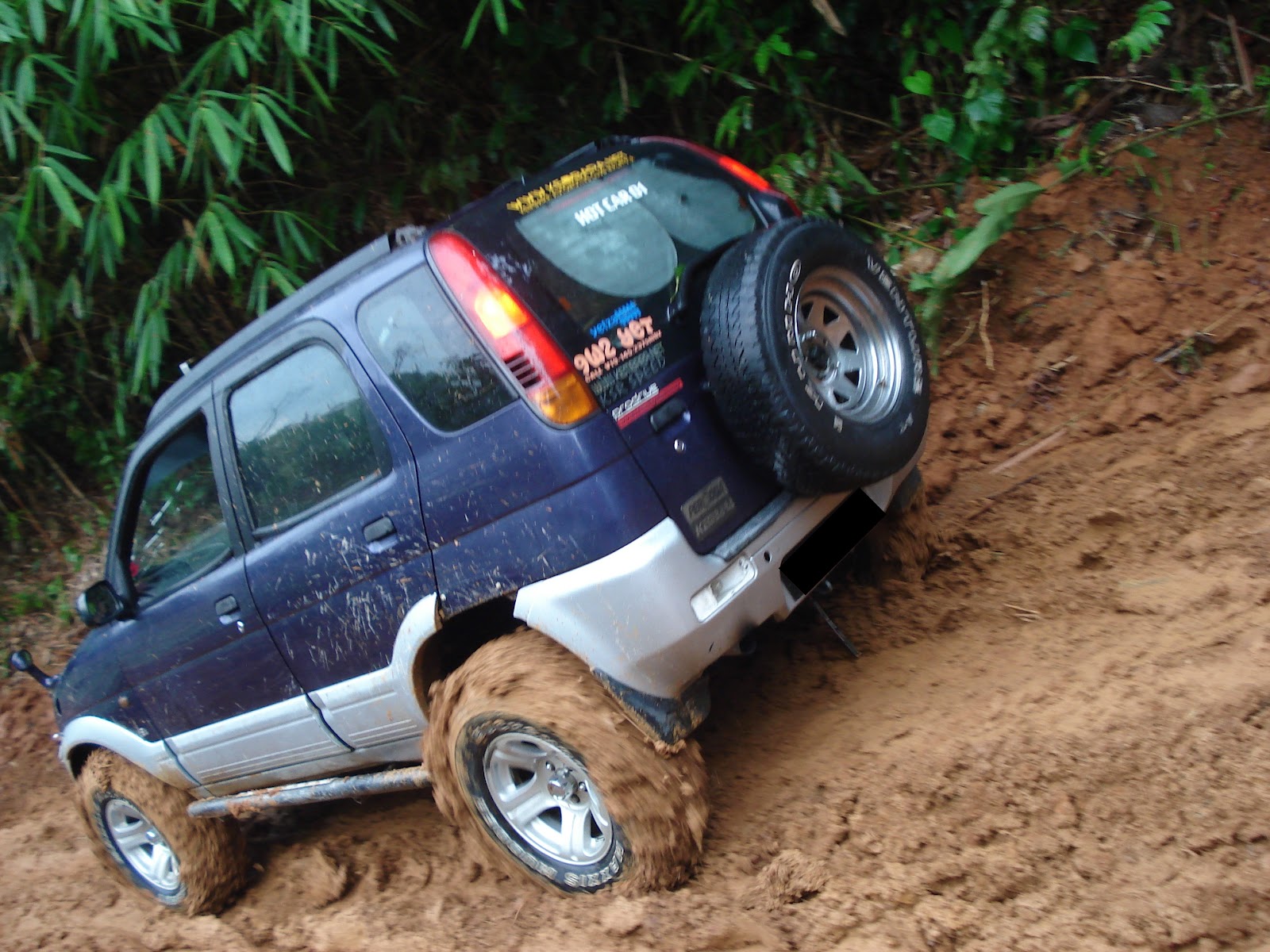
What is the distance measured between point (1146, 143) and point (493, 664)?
3.77 m

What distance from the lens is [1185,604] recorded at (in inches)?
127

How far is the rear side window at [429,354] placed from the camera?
9.17 feet

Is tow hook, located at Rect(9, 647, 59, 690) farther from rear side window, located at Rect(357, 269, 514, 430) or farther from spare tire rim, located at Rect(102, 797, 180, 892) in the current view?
rear side window, located at Rect(357, 269, 514, 430)

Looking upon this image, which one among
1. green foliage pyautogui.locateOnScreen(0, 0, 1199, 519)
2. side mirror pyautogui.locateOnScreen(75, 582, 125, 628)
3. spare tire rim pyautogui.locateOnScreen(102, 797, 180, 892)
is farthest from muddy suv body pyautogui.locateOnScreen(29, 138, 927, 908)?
green foliage pyautogui.locateOnScreen(0, 0, 1199, 519)

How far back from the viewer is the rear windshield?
2773 mm

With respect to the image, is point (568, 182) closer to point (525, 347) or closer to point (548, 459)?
point (525, 347)

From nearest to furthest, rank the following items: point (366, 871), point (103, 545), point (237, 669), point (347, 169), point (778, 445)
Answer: point (778, 445) < point (237, 669) < point (366, 871) < point (347, 169) < point (103, 545)

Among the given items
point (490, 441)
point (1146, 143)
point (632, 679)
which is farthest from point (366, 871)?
point (1146, 143)

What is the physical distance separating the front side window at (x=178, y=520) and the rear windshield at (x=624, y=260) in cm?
140

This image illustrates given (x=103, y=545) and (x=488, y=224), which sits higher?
(x=488, y=224)

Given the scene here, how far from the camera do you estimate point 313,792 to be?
11.8ft

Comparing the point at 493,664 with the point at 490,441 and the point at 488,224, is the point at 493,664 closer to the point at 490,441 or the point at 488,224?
the point at 490,441

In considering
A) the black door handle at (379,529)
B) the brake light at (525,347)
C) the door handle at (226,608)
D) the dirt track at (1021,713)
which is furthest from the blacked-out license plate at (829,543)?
the door handle at (226,608)

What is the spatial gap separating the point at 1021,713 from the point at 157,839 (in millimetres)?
3361
